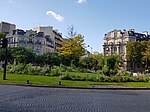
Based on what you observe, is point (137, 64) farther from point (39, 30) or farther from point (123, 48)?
point (39, 30)

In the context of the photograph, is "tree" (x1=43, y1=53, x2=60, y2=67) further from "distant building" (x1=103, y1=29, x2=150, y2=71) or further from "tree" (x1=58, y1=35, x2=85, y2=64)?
"distant building" (x1=103, y1=29, x2=150, y2=71)

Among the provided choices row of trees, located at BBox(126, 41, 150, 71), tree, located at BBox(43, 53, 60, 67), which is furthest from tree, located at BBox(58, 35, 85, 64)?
row of trees, located at BBox(126, 41, 150, 71)

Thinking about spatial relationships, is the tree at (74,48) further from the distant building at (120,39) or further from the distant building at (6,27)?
the distant building at (6,27)

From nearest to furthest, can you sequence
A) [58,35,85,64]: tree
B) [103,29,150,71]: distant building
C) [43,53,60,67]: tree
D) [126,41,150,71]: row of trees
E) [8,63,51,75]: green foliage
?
[8,63,51,75]: green foliage, [58,35,85,64]: tree, [43,53,60,67]: tree, [126,41,150,71]: row of trees, [103,29,150,71]: distant building

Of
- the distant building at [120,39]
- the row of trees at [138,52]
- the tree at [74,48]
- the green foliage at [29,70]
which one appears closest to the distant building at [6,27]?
the distant building at [120,39]

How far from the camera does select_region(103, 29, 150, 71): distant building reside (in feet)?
382

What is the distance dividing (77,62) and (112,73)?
110 feet

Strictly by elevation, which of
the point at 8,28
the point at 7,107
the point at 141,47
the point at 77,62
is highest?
the point at 8,28

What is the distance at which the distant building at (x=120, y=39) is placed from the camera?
4584 inches

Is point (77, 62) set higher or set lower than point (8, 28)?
lower

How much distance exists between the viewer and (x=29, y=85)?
77.3 ft

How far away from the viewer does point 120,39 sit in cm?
11912

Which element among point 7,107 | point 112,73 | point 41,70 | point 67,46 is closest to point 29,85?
point 7,107

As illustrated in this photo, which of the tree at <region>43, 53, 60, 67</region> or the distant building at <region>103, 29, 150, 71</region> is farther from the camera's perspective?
the distant building at <region>103, 29, 150, 71</region>
